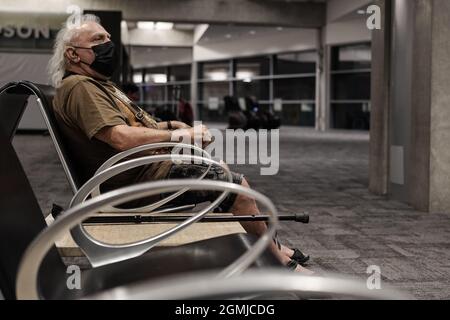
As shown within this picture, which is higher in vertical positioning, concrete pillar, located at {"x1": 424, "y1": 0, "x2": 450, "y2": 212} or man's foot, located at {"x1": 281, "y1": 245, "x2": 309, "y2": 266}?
concrete pillar, located at {"x1": 424, "y1": 0, "x2": 450, "y2": 212}

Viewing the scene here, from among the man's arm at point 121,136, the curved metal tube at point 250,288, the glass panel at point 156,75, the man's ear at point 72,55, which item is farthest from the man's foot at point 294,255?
the glass panel at point 156,75

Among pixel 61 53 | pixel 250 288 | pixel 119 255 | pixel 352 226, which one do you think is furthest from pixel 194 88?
pixel 250 288

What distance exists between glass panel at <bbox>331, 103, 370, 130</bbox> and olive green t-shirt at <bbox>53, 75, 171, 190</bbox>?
60.1 feet

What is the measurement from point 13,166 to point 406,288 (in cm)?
183

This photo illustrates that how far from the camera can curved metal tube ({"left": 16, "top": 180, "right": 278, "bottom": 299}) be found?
3.19 feet

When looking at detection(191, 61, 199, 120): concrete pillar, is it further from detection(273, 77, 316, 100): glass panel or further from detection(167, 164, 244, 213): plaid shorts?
detection(167, 164, 244, 213): plaid shorts

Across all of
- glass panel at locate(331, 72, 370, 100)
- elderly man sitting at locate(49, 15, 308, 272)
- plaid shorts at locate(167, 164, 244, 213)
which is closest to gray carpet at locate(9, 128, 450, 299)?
elderly man sitting at locate(49, 15, 308, 272)

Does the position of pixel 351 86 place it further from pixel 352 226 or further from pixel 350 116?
pixel 352 226

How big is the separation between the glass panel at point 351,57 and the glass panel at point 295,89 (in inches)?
56.1

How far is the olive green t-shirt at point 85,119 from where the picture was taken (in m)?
2.23

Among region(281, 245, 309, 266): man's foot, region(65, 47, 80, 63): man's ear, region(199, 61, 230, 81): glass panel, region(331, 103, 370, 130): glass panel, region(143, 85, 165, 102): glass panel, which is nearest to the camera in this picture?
region(65, 47, 80, 63): man's ear

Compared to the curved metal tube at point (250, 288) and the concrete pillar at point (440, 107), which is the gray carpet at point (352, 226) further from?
the curved metal tube at point (250, 288)

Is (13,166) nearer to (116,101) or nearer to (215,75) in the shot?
(116,101)

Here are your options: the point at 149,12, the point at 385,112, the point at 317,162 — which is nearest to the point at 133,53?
the point at 149,12
